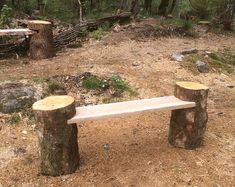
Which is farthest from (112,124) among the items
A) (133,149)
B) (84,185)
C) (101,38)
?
(101,38)

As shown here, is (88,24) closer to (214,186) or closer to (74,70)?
(74,70)

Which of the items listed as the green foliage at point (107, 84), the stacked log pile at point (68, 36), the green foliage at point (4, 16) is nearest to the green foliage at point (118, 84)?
the green foliage at point (107, 84)

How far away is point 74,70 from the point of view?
7.62m

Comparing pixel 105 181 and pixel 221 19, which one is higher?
pixel 221 19

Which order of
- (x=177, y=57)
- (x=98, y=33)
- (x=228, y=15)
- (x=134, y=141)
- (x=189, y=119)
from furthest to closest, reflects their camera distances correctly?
1. (x=228, y=15)
2. (x=98, y=33)
3. (x=177, y=57)
4. (x=134, y=141)
5. (x=189, y=119)

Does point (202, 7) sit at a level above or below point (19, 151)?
above

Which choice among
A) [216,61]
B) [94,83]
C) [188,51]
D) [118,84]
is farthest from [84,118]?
[216,61]

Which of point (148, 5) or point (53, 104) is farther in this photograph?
point (148, 5)

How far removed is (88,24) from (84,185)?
6.30 metres

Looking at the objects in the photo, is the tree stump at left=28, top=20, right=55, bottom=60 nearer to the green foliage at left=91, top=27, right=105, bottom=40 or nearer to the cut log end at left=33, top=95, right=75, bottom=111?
the green foliage at left=91, top=27, right=105, bottom=40

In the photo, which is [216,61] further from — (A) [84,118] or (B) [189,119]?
(A) [84,118]

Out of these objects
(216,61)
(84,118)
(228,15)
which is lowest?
(216,61)

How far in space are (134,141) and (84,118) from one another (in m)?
1.29

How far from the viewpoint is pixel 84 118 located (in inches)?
183
